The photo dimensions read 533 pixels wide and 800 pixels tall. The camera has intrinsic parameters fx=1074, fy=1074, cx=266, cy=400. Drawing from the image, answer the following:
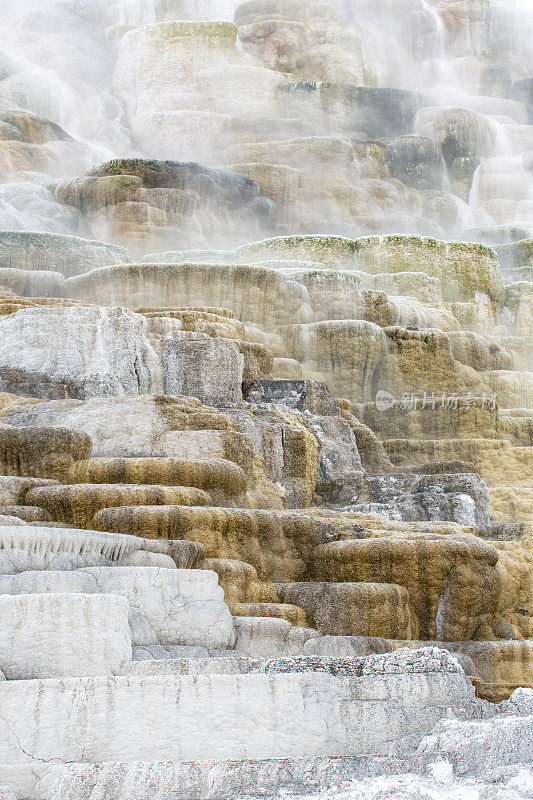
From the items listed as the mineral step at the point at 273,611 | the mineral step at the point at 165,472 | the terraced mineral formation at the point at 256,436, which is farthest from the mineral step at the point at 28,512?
the mineral step at the point at 273,611

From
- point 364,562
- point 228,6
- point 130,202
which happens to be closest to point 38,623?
point 364,562

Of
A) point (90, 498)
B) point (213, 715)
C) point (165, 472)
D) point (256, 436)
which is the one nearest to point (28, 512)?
point (90, 498)

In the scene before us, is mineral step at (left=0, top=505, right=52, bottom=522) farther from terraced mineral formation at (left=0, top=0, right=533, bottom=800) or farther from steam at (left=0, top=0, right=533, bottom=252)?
steam at (left=0, top=0, right=533, bottom=252)

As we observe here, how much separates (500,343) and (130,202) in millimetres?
10964

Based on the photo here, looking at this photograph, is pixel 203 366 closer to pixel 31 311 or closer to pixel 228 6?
pixel 31 311

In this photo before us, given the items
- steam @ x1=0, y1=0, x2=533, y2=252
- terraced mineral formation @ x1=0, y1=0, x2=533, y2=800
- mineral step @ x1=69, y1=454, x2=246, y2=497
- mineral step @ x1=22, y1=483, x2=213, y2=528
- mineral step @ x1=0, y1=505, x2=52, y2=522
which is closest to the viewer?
terraced mineral formation @ x1=0, y1=0, x2=533, y2=800

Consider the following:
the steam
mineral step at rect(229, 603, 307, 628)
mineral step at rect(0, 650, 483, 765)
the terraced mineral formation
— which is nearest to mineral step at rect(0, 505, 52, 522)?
the terraced mineral formation

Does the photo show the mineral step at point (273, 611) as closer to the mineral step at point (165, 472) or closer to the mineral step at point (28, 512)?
the mineral step at point (28, 512)

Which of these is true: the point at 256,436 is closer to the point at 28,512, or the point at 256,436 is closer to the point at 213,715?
the point at 28,512

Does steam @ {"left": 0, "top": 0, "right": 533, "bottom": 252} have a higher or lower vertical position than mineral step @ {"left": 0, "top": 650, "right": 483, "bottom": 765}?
higher

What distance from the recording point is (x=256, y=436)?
39.1ft

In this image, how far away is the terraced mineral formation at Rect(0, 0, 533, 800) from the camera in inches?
180

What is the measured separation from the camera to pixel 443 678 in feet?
17.0

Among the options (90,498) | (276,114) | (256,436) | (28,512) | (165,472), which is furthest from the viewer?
(276,114)
